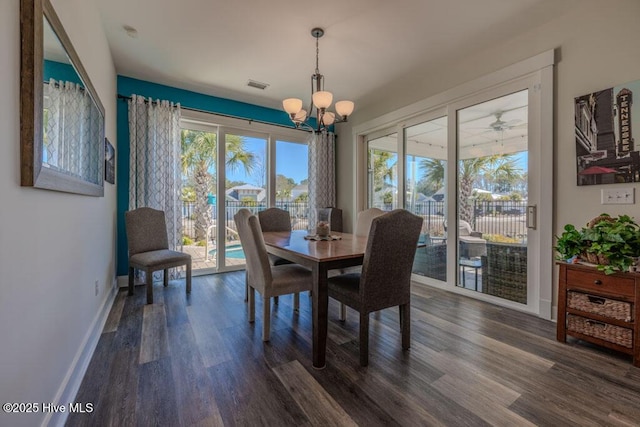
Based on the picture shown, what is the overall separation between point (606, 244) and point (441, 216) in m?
1.69

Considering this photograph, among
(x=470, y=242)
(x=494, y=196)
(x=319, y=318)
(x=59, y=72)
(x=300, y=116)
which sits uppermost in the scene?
(x=300, y=116)

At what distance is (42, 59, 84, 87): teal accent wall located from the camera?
1.18 m

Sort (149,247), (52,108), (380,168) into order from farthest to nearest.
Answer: (380,168)
(149,247)
(52,108)

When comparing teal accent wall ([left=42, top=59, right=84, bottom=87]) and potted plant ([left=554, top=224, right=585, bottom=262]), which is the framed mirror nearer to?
teal accent wall ([left=42, top=59, right=84, bottom=87])

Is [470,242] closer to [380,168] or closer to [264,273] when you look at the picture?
[380,168]

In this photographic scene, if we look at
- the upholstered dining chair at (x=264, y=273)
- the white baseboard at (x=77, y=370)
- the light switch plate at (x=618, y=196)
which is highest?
the light switch plate at (x=618, y=196)

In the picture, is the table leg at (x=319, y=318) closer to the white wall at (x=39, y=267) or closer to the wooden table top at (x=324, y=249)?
the wooden table top at (x=324, y=249)

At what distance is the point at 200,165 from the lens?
4.01m

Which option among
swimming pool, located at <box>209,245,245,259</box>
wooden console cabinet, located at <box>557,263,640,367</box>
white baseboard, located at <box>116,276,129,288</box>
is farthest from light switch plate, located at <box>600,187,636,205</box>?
white baseboard, located at <box>116,276,129,288</box>

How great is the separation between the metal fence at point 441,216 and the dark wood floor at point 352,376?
86 cm

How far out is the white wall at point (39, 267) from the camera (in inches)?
35.9

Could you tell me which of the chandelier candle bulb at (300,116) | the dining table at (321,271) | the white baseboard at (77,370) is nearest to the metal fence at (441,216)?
the dining table at (321,271)

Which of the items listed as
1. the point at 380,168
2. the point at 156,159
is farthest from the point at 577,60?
the point at 156,159

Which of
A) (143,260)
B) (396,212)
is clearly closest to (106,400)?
(143,260)
